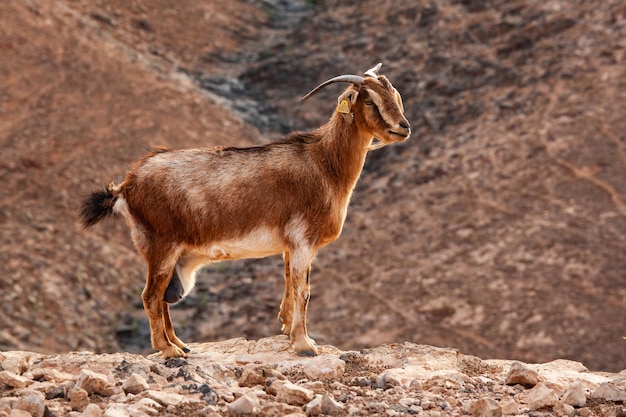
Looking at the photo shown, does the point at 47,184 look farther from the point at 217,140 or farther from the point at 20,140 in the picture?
the point at 217,140

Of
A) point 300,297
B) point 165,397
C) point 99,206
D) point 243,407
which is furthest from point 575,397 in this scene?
point 99,206

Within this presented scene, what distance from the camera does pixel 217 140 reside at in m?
25.3

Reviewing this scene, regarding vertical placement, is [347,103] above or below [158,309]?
above

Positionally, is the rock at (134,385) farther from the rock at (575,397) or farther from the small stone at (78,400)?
the rock at (575,397)

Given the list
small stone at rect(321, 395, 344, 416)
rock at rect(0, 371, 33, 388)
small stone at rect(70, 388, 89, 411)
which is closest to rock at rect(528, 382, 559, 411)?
small stone at rect(321, 395, 344, 416)

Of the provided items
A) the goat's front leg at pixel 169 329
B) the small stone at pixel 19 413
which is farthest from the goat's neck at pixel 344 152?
the small stone at pixel 19 413

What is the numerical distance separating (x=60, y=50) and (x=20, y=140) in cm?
478

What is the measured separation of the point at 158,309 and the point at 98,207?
126cm

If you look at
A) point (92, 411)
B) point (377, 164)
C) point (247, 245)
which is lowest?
point (92, 411)

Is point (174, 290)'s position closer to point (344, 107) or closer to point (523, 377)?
point (344, 107)

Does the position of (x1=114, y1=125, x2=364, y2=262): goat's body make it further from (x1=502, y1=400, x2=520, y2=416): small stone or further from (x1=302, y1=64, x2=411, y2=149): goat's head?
(x1=502, y1=400, x2=520, y2=416): small stone

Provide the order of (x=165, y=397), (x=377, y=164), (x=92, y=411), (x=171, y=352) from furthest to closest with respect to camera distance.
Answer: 1. (x=377, y=164)
2. (x=171, y=352)
3. (x=165, y=397)
4. (x=92, y=411)

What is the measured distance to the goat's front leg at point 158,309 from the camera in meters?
9.53

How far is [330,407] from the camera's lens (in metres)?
7.56
